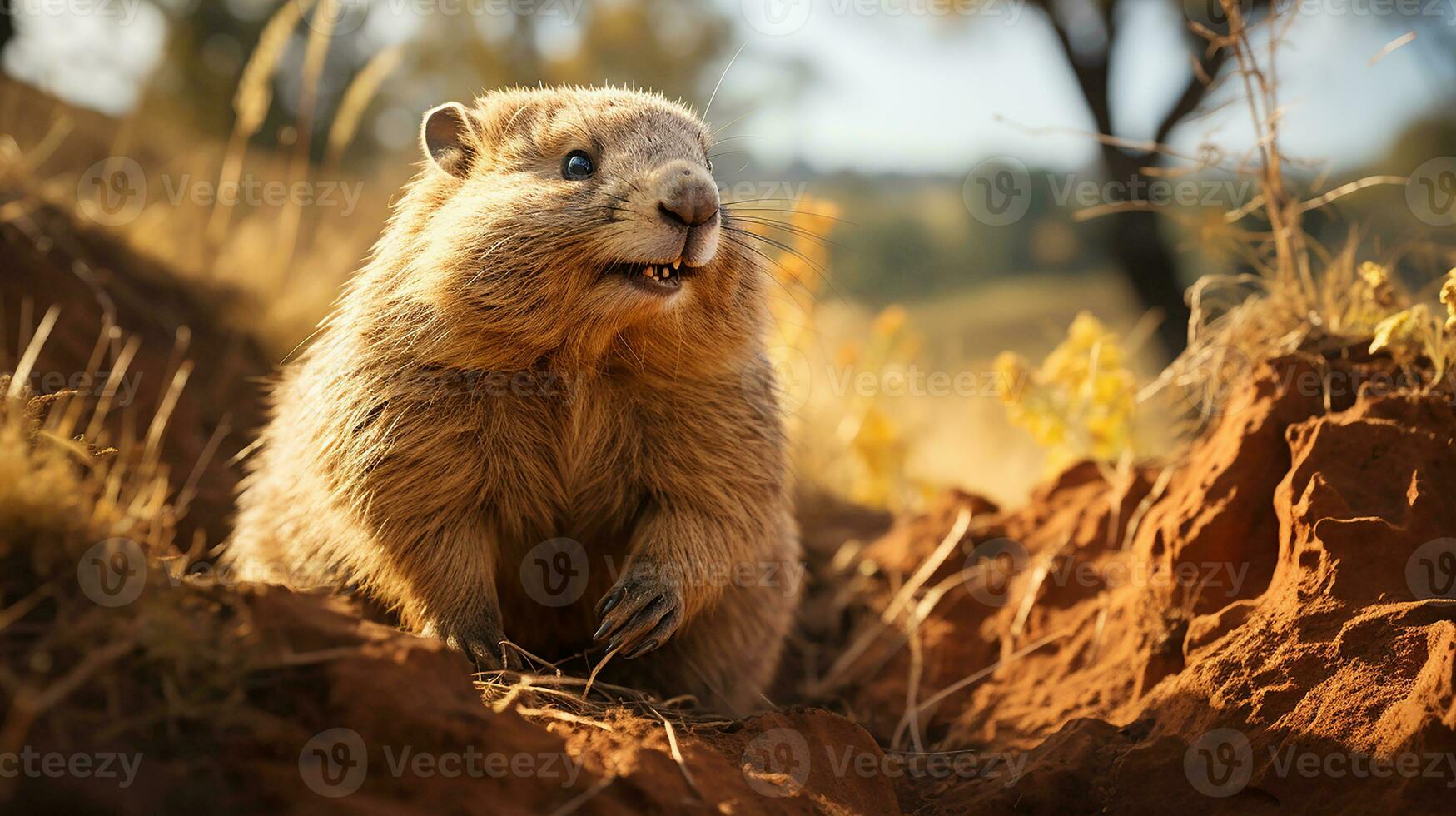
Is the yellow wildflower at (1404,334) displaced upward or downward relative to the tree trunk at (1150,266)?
downward

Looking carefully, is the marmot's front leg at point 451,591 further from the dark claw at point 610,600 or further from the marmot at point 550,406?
the dark claw at point 610,600

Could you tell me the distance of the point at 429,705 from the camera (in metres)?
2.65

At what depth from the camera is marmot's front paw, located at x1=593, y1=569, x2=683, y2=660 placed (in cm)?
379

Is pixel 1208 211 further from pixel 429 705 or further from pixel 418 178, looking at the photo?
pixel 429 705

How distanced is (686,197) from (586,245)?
0.40 meters

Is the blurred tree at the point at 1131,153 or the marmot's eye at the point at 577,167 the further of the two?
the blurred tree at the point at 1131,153

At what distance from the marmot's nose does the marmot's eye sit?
0.45 metres

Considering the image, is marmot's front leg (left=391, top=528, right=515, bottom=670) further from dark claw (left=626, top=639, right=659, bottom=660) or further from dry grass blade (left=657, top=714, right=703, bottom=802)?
dry grass blade (left=657, top=714, right=703, bottom=802)

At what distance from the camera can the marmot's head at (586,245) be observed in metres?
3.64

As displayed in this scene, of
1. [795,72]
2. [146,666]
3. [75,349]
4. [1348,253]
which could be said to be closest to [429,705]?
[146,666]

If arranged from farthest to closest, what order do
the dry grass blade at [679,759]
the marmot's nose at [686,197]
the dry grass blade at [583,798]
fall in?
the marmot's nose at [686,197] → the dry grass blade at [679,759] → the dry grass blade at [583,798]

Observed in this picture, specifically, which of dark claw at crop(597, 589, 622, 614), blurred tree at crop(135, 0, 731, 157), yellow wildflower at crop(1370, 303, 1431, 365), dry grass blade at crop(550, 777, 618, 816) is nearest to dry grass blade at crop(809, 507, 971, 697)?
dark claw at crop(597, 589, 622, 614)

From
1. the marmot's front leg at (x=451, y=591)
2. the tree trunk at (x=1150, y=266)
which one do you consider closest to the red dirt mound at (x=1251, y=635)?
the marmot's front leg at (x=451, y=591)

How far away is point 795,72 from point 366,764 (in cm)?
1368
